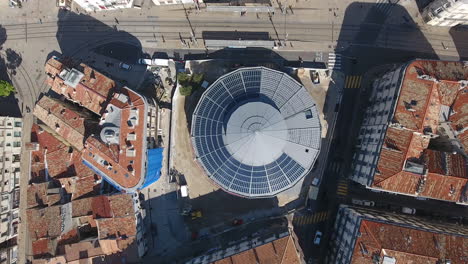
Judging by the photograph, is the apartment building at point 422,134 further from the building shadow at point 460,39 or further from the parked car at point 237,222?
the parked car at point 237,222

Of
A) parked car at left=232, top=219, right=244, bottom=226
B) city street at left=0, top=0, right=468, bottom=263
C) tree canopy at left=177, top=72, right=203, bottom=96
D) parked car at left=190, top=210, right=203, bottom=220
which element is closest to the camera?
tree canopy at left=177, top=72, right=203, bottom=96

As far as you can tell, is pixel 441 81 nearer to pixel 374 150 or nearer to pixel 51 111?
pixel 374 150

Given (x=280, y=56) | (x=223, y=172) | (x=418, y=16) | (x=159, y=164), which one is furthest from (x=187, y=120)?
(x=418, y=16)

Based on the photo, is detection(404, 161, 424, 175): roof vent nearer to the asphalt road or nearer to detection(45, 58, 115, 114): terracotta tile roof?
the asphalt road

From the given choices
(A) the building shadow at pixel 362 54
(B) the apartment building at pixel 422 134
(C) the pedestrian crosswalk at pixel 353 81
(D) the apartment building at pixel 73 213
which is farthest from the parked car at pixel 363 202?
(D) the apartment building at pixel 73 213

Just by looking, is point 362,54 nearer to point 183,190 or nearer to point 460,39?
point 460,39

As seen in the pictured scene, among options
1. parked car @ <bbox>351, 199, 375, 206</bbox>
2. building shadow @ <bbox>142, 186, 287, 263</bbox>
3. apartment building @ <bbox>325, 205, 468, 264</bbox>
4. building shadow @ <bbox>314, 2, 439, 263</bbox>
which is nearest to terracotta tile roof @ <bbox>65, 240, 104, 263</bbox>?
building shadow @ <bbox>142, 186, 287, 263</bbox>
